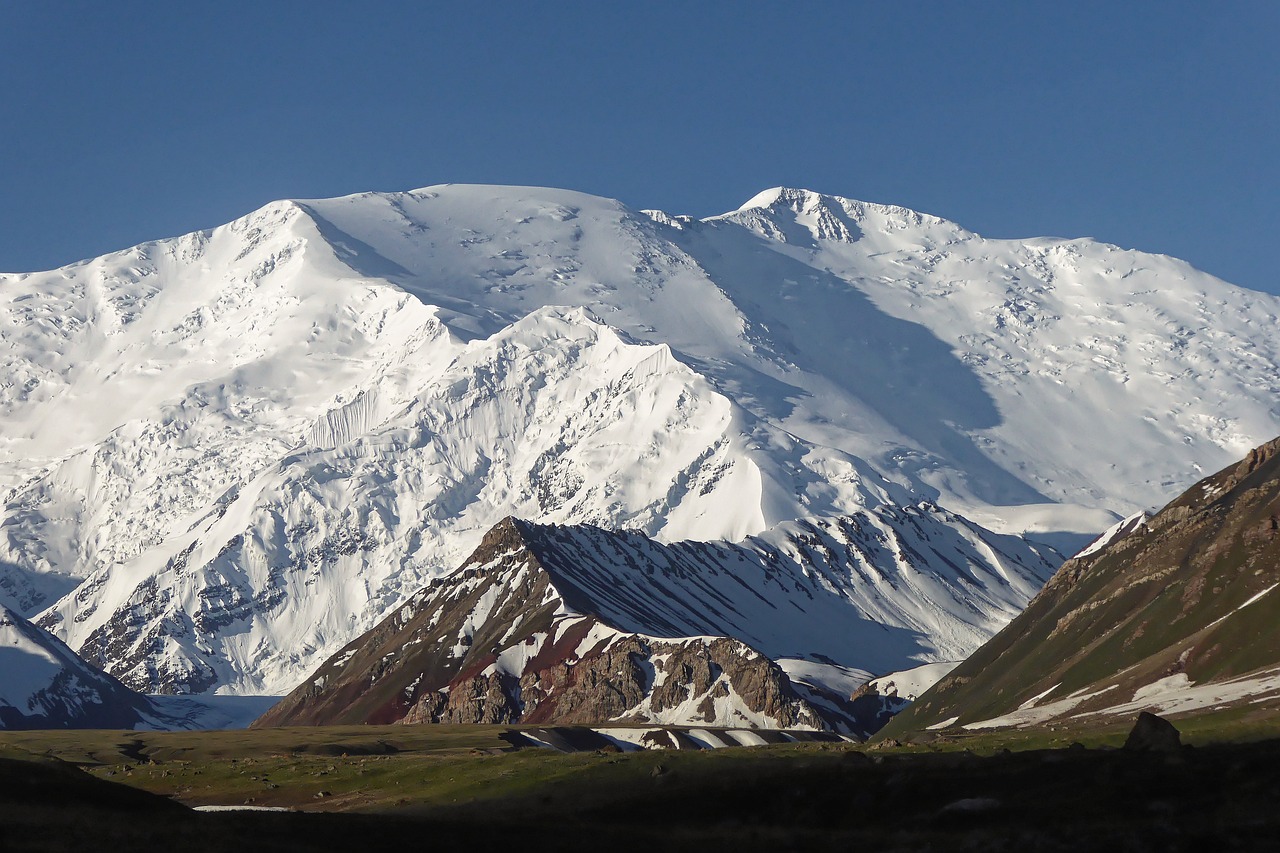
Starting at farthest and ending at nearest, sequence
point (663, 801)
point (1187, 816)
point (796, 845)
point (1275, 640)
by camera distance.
→ 1. point (1275, 640)
2. point (663, 801)
3. point (796, 845)
4. point (1187, 816)

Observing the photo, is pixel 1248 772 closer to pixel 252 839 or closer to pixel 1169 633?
pixel 252 839

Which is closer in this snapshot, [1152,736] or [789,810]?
[789,810]

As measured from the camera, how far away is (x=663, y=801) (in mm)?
72688


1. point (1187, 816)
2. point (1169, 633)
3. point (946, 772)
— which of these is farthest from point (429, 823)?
point (1169, 633)

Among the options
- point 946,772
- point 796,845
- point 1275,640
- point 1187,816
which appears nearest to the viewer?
point 1187,816

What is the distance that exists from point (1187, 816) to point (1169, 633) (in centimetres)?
15225

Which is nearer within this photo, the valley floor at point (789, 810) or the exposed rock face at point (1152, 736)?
the valley floor at point (789, 810)

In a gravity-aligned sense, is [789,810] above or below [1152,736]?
above

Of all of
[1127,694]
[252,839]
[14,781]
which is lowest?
[1127,694]

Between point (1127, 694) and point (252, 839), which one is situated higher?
point (252, 839)

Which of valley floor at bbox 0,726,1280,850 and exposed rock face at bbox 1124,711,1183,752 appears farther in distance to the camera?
exposed rock face at bbox 1124,711,1183,752

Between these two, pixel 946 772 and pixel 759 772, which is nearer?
pixel 946 772

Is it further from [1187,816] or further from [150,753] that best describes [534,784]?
[150,753]

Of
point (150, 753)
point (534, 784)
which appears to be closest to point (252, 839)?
point (534, 784)
